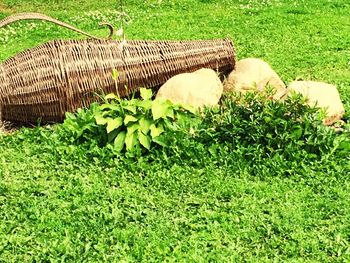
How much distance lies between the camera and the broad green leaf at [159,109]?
5.61 meters

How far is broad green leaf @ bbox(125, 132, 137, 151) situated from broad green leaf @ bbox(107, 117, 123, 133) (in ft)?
0.44

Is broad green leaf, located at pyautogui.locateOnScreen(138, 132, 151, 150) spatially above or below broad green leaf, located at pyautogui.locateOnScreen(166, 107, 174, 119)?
below

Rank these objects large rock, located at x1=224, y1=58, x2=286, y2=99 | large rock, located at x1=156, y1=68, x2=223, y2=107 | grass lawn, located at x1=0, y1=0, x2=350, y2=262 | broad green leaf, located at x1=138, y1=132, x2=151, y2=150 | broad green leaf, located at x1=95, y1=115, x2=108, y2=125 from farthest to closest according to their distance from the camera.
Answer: large rock, located at x1=224, y1=58, x2=286, y2=99 < large rock, located at x1=156, y1=68, x2=223, y2=107 < broad green leaf, located at x1=95, y1=115, x2=108, y2=125 < broad green leaf, located at x1=138, y1=132, x2=151, y2=150 < grass lawn, located at x1=0, y1=0, x2=350, y2=262

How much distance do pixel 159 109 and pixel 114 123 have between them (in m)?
0.43

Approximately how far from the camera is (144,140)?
5.55 m

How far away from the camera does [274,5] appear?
11.1 meters

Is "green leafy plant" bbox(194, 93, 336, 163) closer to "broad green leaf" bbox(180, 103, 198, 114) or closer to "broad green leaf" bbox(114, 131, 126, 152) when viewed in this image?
"broad green leaf" bbox(180, 103, 198, 114)

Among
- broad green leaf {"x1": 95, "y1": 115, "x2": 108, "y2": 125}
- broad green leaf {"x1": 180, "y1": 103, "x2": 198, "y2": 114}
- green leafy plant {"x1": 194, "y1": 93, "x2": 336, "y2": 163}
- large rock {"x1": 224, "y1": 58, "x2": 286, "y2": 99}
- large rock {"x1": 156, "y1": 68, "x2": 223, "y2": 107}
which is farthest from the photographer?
large rock {"x1": 224, "y1": 58, "x2": 286, "y2": 99}

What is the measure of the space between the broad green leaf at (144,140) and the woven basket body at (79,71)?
0.93 meters

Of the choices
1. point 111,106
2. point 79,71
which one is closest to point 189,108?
Result: point 111,106

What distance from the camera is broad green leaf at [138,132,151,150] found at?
5.52 metres

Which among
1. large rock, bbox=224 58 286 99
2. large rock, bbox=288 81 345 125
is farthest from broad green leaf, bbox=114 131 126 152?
large rock, bbox=288 81 345 125

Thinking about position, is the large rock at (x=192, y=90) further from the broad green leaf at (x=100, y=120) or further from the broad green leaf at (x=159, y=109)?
the broad green leaf at (x=100, y=120)

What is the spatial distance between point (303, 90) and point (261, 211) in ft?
5.82
